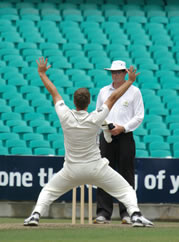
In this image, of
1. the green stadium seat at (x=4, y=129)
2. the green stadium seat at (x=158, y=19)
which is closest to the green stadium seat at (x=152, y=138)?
the green stadium seat at (x=4, y=129)

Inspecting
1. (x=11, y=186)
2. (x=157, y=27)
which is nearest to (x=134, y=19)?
(x=157, y=27)

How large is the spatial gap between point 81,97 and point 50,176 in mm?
3160

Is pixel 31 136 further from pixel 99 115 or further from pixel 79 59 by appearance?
pixel 99 115

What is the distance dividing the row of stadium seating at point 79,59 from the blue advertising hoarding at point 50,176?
2289 mm

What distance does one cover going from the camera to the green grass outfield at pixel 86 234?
Answer: 5.16 metres

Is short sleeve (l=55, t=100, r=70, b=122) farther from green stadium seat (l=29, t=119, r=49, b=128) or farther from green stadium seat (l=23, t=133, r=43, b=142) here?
green stadium seat (l=29, t=119, r=49, b=128)

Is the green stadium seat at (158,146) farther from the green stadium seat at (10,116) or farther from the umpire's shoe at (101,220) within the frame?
the umpire's shoe at (101,220)

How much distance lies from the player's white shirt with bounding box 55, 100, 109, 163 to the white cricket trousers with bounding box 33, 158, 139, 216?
78 mm

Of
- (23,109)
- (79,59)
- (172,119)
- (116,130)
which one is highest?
(79,59)

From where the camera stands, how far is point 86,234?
18.3 feet

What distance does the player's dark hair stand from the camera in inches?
238

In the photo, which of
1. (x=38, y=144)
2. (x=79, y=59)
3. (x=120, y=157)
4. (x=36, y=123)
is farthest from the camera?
(x=79, y=59)

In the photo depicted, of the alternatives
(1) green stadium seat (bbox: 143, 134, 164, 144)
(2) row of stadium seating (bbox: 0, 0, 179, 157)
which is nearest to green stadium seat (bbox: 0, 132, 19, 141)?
(2) row of stadium seating (bbox: 0, 0, 179, 157)

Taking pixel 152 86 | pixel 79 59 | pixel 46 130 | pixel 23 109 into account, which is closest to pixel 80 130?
pixel 46 130
